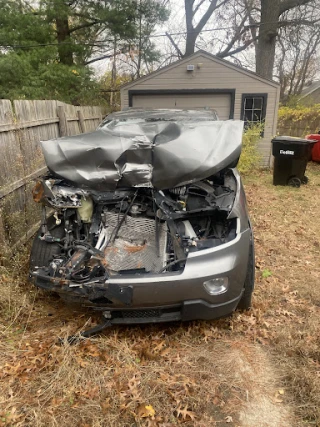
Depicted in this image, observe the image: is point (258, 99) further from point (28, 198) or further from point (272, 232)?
point (28, 198)

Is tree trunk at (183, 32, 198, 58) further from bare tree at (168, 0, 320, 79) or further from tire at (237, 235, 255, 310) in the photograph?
tire at (237, 235, 255, 310)

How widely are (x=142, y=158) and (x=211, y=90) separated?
796cm

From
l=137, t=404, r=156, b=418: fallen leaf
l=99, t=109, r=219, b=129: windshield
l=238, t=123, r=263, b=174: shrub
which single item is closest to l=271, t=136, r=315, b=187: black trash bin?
l=238, t=123, r=263, b=174: shrub

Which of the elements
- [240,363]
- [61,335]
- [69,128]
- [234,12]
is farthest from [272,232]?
[234,12]

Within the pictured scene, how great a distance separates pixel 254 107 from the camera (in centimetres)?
1031

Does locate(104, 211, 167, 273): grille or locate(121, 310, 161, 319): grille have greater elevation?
locate(104, 211, 167, 273): grille

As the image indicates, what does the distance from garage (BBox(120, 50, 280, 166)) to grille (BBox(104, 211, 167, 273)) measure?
8012 mm

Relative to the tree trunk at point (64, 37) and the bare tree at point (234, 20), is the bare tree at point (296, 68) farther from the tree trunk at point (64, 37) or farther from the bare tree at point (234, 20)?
the tree trunk at point (64, 37)

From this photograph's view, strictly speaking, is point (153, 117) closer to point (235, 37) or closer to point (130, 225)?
point (130, 225)

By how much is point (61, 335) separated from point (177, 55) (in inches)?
779

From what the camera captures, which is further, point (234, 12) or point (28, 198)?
point (234, 12)

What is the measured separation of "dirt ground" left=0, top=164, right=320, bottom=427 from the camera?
2.19m

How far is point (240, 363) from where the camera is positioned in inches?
104

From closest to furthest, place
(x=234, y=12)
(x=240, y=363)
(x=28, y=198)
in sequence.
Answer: (x=240, y=363) → (x=28, y=198) → (x=234, y=12)
